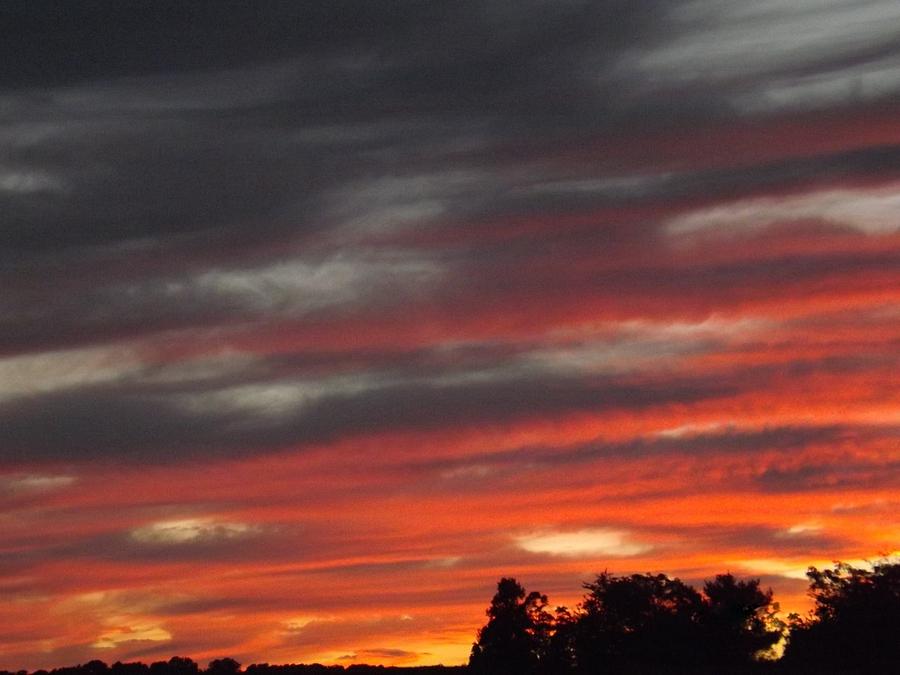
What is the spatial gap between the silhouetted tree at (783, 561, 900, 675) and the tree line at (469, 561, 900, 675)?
141mm

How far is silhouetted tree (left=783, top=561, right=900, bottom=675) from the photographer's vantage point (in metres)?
161

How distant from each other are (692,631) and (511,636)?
→ 2095 centimetres

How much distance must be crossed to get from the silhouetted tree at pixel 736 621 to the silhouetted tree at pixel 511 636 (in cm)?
1901

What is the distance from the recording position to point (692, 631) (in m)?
181

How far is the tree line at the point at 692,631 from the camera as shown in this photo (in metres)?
168

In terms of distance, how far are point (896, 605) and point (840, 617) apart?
19.2ft

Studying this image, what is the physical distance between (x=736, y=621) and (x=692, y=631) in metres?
4.65

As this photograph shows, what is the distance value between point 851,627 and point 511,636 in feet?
125

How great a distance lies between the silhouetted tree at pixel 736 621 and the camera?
582 feet

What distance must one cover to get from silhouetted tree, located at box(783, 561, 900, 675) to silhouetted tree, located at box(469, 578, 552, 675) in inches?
1096

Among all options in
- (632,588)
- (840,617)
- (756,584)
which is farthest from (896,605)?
(632,588)

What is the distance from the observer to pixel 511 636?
631ft

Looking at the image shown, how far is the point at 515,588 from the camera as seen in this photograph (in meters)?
196

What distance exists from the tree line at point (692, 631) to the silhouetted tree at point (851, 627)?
0.46 ft
